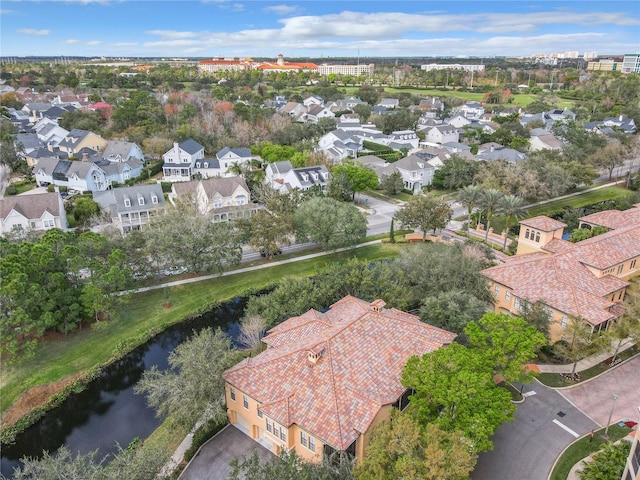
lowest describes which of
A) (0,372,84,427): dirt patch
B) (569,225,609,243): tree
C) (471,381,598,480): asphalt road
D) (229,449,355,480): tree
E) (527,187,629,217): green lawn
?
(0,372,84,427): dirt patch

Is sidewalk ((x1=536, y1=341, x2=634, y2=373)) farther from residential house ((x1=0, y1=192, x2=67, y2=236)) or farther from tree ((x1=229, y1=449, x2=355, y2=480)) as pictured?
residential house ((x1=0, y1=192, x2=67, y2=236))

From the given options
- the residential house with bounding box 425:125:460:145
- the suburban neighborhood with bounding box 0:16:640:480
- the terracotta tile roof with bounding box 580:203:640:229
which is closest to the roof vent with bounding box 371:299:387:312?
the suburban neighborhood with bounding box 0:16:640:480

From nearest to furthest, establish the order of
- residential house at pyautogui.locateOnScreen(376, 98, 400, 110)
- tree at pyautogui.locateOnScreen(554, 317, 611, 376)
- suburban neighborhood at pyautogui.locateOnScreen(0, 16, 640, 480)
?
suburban neighborhood at pyautogui.locateOnScreen(0, 16, 640, 480) < tree at pyautogui.locateOnScreen(554, 317, 611, 376) < residential house at pyautogui.locateOnScreen(376, 98, 400, 110)

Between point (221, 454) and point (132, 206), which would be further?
point (132, 206)

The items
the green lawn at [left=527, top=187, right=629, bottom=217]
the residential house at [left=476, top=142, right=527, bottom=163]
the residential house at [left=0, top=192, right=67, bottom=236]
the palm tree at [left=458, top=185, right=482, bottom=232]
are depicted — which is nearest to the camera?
the residential house at [left=0, top=192, right=67, bottom=236]

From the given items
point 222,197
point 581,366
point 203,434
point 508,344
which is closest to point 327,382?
point 203,434

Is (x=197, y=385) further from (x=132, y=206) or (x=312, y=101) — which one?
(x=312, y=101)
